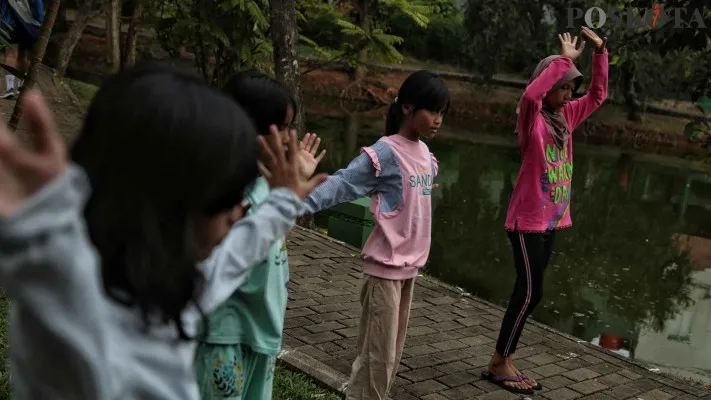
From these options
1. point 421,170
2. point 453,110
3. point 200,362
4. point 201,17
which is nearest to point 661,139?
point 453,110

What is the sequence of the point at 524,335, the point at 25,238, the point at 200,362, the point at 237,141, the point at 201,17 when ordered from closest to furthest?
the point at 25,238, the point at 237,141, the point at 200,362, the point at 524,335, the point at 201,17

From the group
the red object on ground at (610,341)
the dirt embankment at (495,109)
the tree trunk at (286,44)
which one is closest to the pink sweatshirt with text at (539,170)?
the tree trunk at (286,44)

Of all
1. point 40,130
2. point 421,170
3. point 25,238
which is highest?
point 40,130

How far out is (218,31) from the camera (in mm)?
7934

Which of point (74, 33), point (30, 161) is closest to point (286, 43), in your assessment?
point (30, 161)

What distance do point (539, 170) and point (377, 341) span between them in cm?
129

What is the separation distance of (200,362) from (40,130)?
135 centimetres

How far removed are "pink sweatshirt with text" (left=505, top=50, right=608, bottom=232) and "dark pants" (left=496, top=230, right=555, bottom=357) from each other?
6 cm

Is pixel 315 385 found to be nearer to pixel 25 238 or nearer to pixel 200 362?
pixel 200 362

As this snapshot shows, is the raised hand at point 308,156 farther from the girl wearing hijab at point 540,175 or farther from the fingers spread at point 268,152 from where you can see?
the girl wearing hijab at point 540,175

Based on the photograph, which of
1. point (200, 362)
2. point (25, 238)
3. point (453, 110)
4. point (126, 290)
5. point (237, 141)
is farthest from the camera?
point (453, 110)

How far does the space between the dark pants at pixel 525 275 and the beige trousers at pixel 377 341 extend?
0.92m

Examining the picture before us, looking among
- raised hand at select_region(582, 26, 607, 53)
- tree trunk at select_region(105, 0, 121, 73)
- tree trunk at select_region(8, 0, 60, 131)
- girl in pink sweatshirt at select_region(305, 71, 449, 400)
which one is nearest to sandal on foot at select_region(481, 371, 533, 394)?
girl in pink sweatshirt at select_region(305, 71, 449, 400)

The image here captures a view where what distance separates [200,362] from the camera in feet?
7.15
